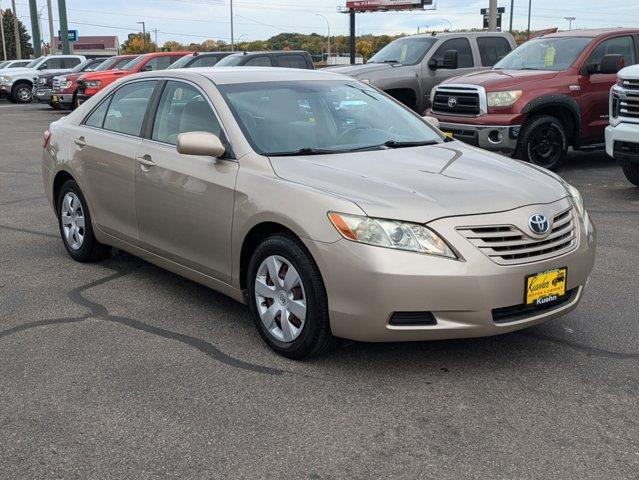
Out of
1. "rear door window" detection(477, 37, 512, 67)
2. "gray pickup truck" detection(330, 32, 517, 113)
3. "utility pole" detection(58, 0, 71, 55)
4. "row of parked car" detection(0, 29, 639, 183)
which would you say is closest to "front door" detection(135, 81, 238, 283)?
"row of parked car" detection(0, 29, 639, 183)

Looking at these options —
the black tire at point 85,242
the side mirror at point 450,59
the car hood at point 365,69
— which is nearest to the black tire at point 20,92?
the car hood at point 365,69

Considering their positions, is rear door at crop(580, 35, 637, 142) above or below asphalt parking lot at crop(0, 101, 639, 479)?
above

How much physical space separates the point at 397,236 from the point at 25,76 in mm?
30169

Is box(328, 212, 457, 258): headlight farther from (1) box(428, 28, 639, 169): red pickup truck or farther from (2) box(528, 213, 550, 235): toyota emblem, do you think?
(1) box(428, 28, 639, 169): red pickup truck

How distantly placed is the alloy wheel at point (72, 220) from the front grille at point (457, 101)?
6091 mm

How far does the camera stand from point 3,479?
3.11m

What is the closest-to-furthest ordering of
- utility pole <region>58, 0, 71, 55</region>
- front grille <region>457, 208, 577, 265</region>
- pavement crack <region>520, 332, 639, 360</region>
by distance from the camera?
front grille <region>457, 208, 577, 265</region> < pavement crack <region>520, 332, 639, 360</region> < utility pole <region>58, 0, 71, 55</region>

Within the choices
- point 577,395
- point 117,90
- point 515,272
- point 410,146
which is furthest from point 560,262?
point 117,90

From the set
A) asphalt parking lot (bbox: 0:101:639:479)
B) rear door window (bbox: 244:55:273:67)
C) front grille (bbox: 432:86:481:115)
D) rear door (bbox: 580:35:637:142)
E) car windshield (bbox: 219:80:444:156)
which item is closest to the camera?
asphalt parking lot (bbox: 0:101:639:479)

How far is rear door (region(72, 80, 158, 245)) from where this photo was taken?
5527 mm

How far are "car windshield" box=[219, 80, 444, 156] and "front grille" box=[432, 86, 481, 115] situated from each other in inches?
203

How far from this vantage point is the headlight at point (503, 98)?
405 inches

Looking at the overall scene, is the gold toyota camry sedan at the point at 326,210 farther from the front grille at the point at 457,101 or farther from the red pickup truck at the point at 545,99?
the front grille at the point at 457,101

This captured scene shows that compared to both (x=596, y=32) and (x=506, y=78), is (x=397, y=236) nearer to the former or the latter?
(x=506, y=78)
